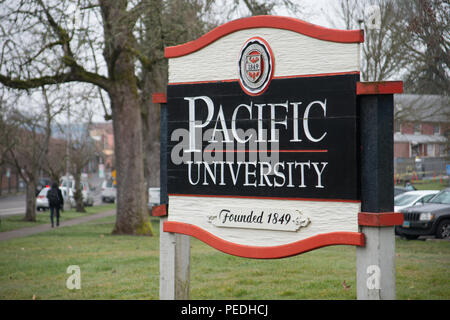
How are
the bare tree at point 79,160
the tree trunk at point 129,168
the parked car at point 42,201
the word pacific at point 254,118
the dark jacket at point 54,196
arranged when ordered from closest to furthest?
the word pacific at point 254,118, the tree trunk at point 129,168, the dark jacket at point 54,196, the bare tree at point 79,160, the parked car at point 42,201

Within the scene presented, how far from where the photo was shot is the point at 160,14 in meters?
16.1

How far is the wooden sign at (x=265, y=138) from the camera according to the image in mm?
4973

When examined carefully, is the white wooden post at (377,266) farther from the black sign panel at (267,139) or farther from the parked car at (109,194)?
the parked car at (109,194)

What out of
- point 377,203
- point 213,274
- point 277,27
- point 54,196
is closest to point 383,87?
point 377,203

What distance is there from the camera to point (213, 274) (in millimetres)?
9812

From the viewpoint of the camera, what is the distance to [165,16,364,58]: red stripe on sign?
4965 millimetres

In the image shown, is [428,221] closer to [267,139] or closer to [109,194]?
[267,139]

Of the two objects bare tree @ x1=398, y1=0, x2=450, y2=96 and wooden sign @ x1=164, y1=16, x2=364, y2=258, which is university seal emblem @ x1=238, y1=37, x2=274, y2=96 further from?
bare tree @ x1=398, y1=0, x2=450, y2=96

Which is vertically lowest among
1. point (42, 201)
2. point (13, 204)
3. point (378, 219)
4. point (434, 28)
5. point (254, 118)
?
point (13, 204)

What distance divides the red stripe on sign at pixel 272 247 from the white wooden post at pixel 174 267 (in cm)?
14

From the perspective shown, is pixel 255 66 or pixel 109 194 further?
pixel 109 194

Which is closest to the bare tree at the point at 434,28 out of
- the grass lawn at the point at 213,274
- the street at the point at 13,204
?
the grass lawn at the point at 213,274

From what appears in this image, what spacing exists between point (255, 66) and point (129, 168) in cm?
1354
